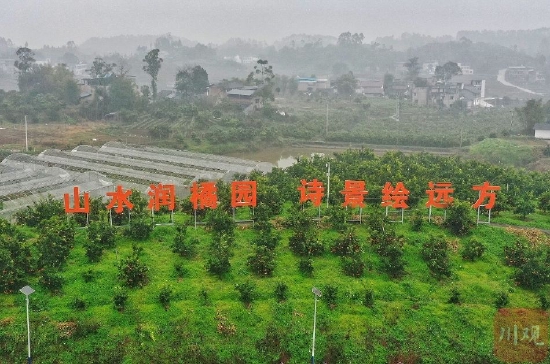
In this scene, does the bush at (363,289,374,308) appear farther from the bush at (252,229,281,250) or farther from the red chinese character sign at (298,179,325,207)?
the red chinese character sign at (298,179,325,207)

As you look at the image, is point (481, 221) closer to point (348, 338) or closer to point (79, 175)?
point (348, 338)

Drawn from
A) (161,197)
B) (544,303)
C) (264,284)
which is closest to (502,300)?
(544,303)

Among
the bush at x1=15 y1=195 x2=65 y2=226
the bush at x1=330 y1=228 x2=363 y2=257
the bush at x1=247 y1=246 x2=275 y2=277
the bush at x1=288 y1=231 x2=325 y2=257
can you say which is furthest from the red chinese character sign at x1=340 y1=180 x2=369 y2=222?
the bush at x1=15 y1=195 x2=65 y2=226

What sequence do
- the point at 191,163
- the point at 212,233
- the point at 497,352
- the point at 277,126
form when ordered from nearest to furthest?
the point at 497,352, the point at 212,233, the point at 191,163, the point at 277,126

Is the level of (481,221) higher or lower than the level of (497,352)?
higher

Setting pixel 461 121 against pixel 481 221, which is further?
pixel 461 121

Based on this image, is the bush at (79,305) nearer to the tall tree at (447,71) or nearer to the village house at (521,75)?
the tall tree at (447,71)

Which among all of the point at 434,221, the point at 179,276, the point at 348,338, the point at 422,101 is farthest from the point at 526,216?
the point at 422,101

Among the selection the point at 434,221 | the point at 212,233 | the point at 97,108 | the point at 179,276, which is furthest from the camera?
the point at 97,108
